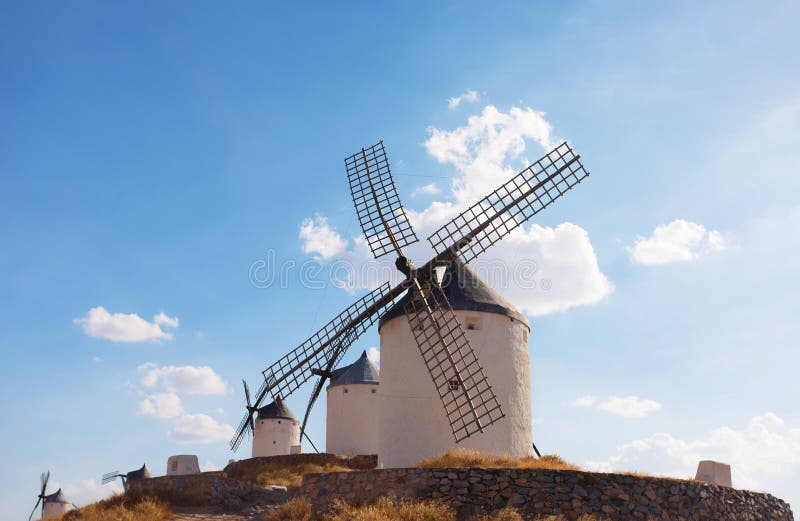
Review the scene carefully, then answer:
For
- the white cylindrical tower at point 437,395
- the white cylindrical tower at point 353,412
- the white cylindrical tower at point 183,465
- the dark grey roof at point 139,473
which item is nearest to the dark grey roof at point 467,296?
the white cylindrical tower at point 437,395

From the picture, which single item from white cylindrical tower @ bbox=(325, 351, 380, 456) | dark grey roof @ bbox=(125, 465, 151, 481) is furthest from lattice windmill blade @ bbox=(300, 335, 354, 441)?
dark grey roof @ bbox=(125, 465, 151, 481)

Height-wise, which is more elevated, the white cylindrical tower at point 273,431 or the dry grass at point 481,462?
the white cylindrical tower at point 273,431

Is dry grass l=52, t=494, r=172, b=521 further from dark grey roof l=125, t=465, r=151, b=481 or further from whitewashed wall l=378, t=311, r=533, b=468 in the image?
dark grey roof l=125, t=465, r=151, b=481

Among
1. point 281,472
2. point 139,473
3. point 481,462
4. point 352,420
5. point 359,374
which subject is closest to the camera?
point 481,462

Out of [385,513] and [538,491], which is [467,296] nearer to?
[538,491]

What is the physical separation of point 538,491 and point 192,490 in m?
7.06

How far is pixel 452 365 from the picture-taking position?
14.5 meters

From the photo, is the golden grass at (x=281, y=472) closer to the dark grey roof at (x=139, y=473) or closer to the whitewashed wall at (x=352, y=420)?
the whitewashed wall at (x=352, y=420)

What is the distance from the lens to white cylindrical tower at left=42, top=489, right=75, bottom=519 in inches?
1410

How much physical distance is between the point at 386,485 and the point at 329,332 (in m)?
7.89

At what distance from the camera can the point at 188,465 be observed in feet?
50.1

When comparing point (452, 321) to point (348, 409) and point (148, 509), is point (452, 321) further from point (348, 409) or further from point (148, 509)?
point (348, 409)

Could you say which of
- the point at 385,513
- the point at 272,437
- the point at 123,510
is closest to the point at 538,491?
the point at 385,513

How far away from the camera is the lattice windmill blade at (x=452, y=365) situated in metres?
14.4
